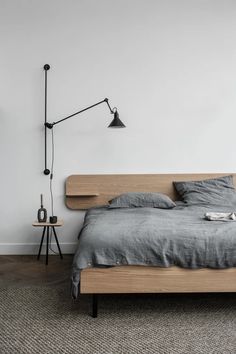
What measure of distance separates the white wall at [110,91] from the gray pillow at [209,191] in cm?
20

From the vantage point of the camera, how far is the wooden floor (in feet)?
9.76

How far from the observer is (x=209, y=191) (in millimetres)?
3525

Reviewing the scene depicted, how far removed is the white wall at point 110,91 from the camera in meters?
3.69

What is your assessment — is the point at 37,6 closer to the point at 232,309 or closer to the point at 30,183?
the point at 30,183

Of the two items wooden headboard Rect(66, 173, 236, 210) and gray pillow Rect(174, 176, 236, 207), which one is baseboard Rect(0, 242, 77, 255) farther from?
gray pillow Rect(174, 176, 236, 207)

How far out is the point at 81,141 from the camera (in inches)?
148

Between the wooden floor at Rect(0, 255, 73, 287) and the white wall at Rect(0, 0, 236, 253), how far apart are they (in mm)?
217

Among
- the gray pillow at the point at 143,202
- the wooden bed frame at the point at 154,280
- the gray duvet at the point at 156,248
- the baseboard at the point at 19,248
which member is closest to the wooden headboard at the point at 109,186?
the gray pillow at the point at 143,202

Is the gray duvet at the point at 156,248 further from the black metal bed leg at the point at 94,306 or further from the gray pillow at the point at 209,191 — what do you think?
the gray pillow at the point at 209,191

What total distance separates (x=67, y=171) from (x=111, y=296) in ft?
4.96

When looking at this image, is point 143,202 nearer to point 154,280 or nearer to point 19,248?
point 154,280

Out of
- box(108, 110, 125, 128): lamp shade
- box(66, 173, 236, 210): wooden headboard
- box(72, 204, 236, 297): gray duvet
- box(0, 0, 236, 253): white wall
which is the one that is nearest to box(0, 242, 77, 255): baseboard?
box(0, 0, 236, 253): white wall

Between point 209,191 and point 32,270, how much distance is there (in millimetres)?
1682

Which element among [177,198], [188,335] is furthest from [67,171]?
[188,335]
